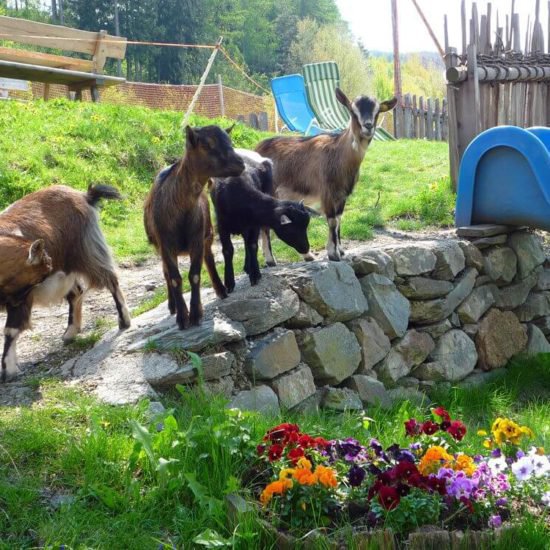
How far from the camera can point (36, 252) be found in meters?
4.60

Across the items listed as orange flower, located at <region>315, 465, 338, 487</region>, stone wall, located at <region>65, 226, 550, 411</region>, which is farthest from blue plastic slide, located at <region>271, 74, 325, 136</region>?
orange flower, located at <region>315, 465, 338, 487</region>

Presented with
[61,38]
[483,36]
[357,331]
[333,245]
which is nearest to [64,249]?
[333,245]

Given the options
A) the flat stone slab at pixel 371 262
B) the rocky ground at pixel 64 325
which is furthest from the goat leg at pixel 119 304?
the flat stone slab at pixel 371 262

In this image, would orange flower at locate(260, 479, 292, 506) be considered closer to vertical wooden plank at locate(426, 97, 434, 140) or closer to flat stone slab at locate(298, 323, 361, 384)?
flat stone slab at locate(298, 323, 361, 384)

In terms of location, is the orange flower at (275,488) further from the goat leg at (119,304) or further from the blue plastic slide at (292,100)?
the blue plastic slide at (292,100)

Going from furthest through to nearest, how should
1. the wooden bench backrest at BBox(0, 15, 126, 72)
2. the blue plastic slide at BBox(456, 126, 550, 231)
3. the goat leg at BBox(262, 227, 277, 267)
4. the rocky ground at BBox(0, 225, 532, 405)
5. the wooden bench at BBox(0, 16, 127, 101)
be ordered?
1. the wooden bench backrest at BBox(0, 15, 126, 72)
2. the wooden bench at BBox(0, 16, 127, 101)
3. the blue plastic slide at BBox(456, 126, 550, 231)
4. the goat leg at BBox(262, 227, 277, 267)
5. the rocky ground at BBox(0, 225, 532, 405)

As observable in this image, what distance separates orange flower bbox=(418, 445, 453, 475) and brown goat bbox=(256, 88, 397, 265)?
3011mm

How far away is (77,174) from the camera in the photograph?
8750 mm

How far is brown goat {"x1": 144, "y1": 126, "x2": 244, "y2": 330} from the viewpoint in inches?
179

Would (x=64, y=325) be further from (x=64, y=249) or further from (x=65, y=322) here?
(x=64, y=249)

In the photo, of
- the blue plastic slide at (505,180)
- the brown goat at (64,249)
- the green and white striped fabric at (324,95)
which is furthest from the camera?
the green and white striped fabric at (324,95)

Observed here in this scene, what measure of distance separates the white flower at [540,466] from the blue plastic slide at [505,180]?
389 centimetres

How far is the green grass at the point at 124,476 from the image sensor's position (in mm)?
2848

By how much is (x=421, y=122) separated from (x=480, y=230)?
13.1 meters
